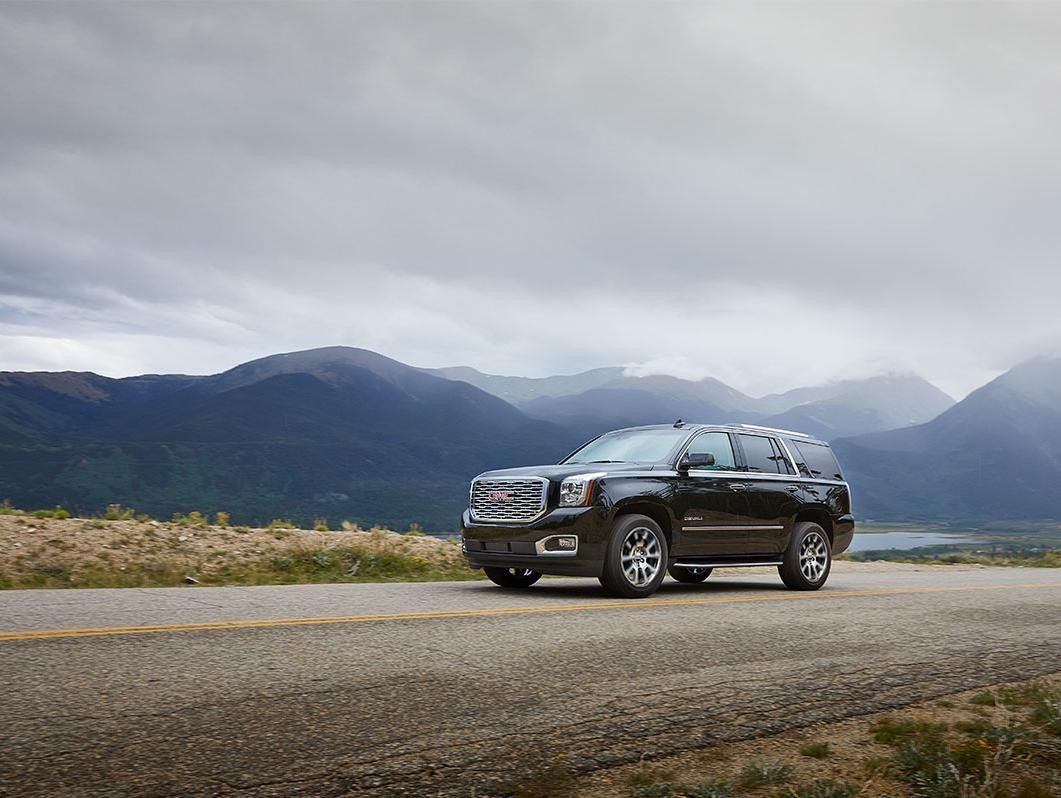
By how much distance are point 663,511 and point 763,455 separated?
2.44 m

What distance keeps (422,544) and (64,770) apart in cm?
1294

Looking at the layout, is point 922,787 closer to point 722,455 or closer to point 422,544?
point 722,455

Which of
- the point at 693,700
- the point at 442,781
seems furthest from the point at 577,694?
the point at 442,781

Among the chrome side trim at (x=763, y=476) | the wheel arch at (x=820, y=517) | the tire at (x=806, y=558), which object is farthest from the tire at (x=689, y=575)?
the chrome side trim at (x=763, y=476)

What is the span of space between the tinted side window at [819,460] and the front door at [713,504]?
5.75 ft

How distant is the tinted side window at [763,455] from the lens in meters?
12.7

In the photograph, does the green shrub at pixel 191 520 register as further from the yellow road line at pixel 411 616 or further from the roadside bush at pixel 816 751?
the roadside bush at pixel 816 751

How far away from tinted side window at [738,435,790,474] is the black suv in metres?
0.02

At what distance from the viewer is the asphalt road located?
12.9ft

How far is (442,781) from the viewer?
3779 millimetres

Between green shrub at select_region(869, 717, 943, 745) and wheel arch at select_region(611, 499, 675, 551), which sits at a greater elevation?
wheel arch at select_region(611, 499, 675, 551)

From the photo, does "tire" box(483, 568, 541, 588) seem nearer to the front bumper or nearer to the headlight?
the front bumper

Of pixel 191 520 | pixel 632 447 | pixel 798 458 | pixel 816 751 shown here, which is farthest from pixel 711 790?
pixel 191 520

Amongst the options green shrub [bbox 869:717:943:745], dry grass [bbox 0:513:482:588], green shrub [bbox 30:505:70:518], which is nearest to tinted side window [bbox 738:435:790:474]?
dry grass [bbox 0:513:482:588]
